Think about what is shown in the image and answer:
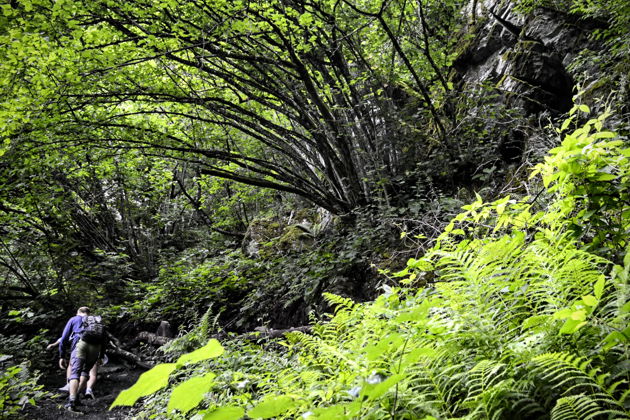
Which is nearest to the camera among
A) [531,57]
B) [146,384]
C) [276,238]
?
[146,384]

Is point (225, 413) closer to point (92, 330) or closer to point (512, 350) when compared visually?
point (512, 350)

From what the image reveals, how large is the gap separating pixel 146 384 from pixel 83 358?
324 inches

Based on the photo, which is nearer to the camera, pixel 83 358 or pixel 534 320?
pixel 534 320

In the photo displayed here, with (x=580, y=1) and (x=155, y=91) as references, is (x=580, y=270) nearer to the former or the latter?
(x=580, y=1)

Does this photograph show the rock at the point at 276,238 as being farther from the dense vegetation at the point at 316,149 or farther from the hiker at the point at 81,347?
the hiker at the point at 81,347

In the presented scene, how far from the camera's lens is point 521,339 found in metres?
1.40

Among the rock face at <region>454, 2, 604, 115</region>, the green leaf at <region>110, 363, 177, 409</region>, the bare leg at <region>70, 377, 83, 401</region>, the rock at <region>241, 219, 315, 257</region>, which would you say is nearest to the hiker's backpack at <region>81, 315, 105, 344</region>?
the bare leg at <region>70, 377, 83, 401</region>

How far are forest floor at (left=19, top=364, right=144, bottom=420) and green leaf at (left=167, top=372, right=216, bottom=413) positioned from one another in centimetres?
647

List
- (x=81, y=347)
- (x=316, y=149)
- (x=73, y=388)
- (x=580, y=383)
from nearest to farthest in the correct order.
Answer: (x=580, y=383)
(x=73, y=388)
(x=81, y=347)
(x=316, y=149)

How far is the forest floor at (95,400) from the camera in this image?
649cm

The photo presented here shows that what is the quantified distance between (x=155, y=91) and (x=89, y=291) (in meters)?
7.44

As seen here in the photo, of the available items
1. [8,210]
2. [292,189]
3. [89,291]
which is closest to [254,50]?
[292,189]

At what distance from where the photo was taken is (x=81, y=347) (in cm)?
723

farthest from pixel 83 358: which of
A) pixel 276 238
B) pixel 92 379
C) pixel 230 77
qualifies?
pixel 230 77
